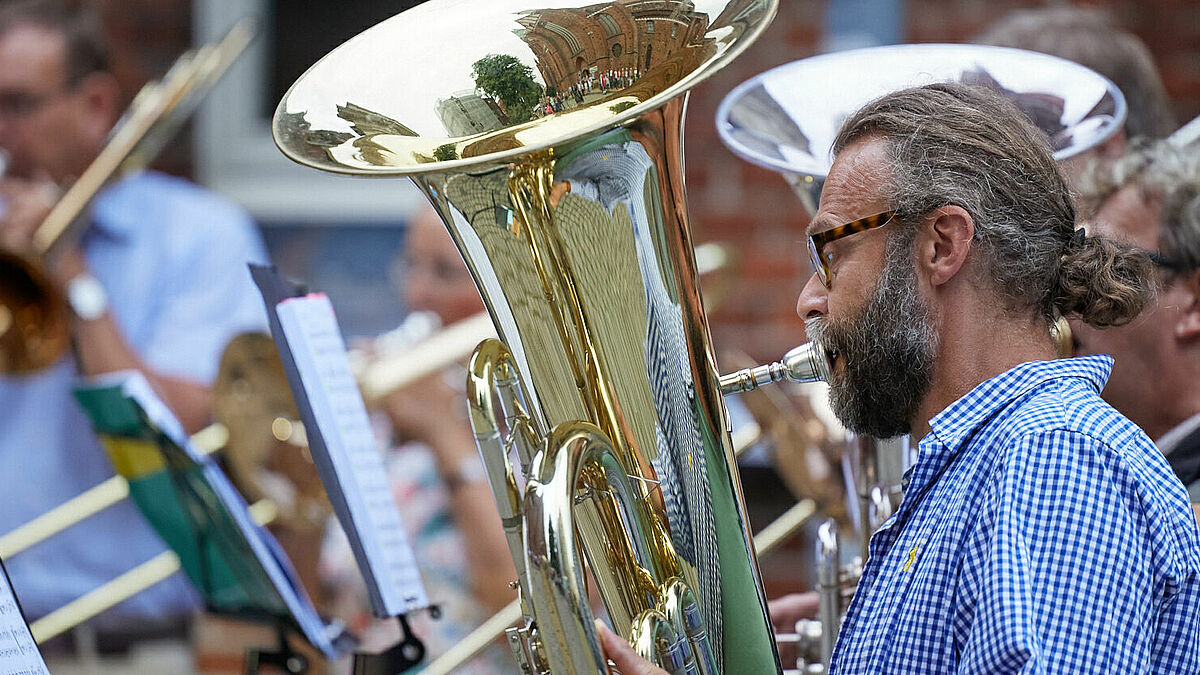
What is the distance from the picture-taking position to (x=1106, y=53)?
2338 millimetres

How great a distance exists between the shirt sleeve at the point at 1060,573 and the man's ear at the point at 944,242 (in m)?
0.25

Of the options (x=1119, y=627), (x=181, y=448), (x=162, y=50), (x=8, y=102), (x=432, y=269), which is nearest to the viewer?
(x=1119, y=627)

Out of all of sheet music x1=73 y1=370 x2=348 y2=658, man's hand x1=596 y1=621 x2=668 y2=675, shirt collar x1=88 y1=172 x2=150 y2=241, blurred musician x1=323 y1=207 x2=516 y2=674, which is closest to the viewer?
man's hand x1=596 y1=621 x2=668 y2=675

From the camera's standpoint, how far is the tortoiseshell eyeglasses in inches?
55.4

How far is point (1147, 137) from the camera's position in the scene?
2156 mm

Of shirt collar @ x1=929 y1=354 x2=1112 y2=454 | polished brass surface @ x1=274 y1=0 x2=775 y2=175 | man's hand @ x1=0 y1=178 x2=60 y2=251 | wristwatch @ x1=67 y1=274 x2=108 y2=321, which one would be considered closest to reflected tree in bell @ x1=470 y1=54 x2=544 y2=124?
polished brass surface @ x1=274 y1=0 x2=775 y2=175

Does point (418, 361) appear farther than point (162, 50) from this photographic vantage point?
No

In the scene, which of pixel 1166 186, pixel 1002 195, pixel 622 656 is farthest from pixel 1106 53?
pixel 622 656

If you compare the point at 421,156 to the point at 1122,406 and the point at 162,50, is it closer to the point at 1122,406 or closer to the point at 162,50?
the point at 1122,406

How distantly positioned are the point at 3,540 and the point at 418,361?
3.00ft

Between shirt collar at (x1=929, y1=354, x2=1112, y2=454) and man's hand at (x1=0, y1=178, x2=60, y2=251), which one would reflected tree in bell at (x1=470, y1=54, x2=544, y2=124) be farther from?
man's hand at (x1=0, y1=178, x2=60, y2=251)

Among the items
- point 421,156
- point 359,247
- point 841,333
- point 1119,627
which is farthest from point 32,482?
point 1119,627

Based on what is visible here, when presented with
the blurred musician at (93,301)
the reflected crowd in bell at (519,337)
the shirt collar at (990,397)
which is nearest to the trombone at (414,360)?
the reflected crowd in bell at (519,337)

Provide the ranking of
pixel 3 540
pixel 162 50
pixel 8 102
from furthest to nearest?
pixel 162 50
pixel 8 102
pixel 3 540
